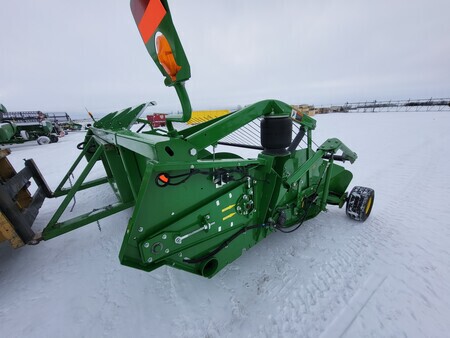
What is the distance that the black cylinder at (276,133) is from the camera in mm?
1901

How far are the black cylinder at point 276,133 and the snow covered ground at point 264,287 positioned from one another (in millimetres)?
1313

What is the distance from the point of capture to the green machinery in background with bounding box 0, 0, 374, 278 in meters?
1.25

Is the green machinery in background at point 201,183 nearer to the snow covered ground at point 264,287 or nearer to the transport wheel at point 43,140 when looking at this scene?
the snow covered ground at point 264,287

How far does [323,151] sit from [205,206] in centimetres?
174

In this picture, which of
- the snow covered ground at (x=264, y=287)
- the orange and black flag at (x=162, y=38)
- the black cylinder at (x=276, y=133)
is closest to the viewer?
the orange and black flag at (x=162, y=38)

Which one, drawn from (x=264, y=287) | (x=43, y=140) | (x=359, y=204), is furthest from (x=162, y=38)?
(x=43, y=140)

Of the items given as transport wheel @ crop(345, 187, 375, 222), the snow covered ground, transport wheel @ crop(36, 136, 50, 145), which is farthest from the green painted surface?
transport wheel @ crop(36, 136, 50, 145)

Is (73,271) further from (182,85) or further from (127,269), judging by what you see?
(182,85)

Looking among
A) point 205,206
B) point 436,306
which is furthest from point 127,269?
point 436,306

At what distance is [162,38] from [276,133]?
1.24 metres

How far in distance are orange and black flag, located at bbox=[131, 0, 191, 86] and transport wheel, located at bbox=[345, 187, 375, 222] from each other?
2.94 meters

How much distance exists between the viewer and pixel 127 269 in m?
2.33

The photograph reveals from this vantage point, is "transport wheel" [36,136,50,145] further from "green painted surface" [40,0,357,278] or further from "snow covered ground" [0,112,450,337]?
"green painted surface" [40,0,357,278]

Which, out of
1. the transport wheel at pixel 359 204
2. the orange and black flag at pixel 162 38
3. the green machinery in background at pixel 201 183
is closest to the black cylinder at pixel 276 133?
the green machinery in background at pixel 201 183
